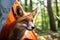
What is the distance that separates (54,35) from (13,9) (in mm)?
326

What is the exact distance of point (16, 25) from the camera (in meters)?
0.70

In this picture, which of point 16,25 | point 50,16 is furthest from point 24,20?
point 50,16

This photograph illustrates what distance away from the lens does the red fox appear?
69cm

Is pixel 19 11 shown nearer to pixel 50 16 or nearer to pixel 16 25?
pixel 16 25

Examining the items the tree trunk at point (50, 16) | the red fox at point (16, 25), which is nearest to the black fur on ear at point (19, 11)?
the red fox at point (16, 25)

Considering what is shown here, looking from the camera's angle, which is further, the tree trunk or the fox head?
the tree trunk

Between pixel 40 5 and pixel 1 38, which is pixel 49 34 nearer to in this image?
pixel 40 5

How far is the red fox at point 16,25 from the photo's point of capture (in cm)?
69

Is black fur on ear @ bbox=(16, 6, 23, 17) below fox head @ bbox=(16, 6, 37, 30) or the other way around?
the other way around

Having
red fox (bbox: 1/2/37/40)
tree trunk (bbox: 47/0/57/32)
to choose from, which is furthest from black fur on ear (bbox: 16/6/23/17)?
tree trunk (bbox: 47/0/57/32)

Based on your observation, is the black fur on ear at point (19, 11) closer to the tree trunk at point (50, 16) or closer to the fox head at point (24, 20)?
the fox head at point (24, 20)

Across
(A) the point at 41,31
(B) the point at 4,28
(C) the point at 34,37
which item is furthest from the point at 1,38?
(A) the point at 41,31

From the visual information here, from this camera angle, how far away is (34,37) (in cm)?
73

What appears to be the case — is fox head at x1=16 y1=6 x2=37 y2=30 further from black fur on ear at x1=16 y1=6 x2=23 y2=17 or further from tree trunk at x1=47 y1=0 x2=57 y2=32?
tree trunk at x1=47 y1=0 x2=57 y2=32
